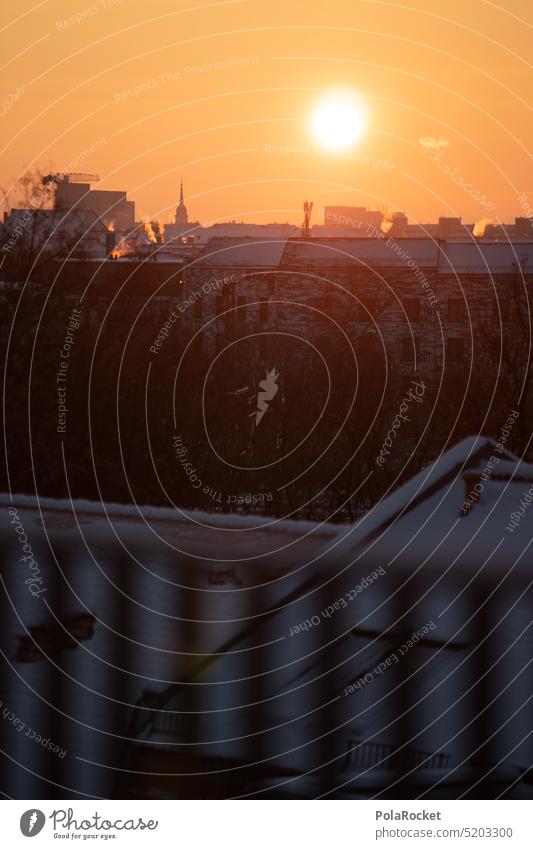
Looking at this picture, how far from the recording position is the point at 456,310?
3089 cm

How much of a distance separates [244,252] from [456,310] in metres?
5.80

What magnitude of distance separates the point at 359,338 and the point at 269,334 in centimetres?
168

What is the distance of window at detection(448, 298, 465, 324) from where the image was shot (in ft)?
99.6

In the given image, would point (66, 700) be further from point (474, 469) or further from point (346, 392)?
point (346, 392)

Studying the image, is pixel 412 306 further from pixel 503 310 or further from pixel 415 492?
pixel 415 492

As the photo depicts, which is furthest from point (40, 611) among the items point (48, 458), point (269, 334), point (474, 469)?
point (269, 334)

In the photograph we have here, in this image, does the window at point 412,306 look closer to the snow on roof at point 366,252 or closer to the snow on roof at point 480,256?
the snow on roof at point 366,252

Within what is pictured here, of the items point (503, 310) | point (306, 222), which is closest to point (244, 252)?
point (306, 222)

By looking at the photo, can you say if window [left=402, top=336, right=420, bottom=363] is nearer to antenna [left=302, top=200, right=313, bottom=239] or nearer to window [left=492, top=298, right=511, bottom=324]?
window [left=492, top=298, right=511, bottom=324]

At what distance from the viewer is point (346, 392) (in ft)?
59.6

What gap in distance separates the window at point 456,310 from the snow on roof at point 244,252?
4564 mm

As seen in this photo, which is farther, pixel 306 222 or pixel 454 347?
pixel 306 222

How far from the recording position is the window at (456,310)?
30.3m

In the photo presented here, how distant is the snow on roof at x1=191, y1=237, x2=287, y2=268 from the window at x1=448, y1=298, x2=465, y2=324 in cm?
456
